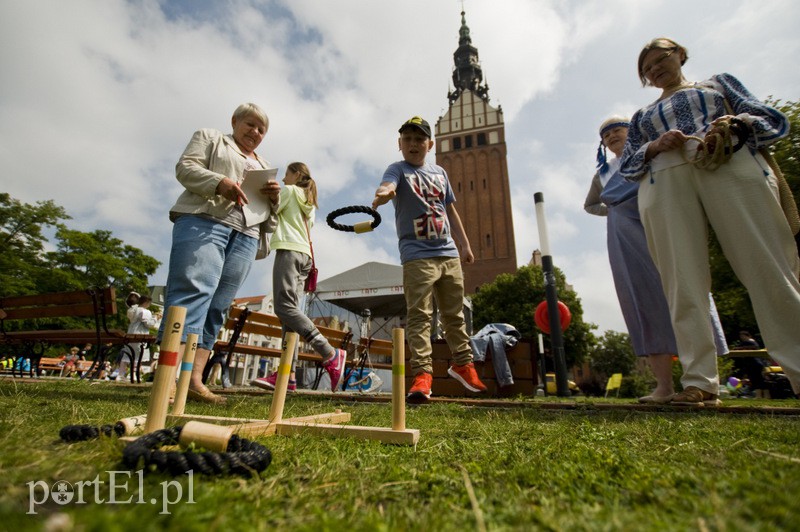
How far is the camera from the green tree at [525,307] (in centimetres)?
2778

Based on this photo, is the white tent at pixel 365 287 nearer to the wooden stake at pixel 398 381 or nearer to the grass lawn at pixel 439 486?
the wooden stake at pixel 398 381

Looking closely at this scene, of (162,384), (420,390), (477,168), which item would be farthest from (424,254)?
(477,168)

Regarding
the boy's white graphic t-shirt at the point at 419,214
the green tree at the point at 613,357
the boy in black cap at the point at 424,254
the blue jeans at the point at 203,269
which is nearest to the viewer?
the blue jeans at the point at 203,269

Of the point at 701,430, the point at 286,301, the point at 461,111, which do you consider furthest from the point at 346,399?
the point at 461,111

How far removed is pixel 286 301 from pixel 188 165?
4.60 ft

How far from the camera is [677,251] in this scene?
2541 mm

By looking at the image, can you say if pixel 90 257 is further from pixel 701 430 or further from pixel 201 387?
pixel 701 430

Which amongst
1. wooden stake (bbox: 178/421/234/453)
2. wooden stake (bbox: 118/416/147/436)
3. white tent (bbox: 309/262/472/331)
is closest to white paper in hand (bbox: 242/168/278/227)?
wooden stake (bbox: 118/416/147/436)

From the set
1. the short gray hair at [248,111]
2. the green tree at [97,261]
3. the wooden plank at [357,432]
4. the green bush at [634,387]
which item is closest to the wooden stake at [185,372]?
the wooden plank at [357,432]

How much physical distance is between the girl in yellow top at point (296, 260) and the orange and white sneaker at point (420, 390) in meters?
0.84

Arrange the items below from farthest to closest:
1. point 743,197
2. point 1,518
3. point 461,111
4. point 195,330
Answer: point 461,111, point 195,330, point 743,197, point 1,518

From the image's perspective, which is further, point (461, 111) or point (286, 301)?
point (461, 111)

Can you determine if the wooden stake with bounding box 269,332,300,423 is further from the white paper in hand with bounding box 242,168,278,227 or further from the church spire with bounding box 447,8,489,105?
the church spire with bounding box 447,8,489,105

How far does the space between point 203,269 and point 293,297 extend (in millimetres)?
1148
